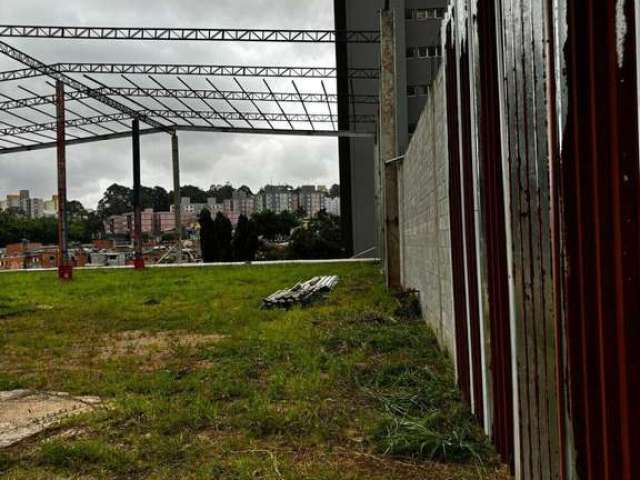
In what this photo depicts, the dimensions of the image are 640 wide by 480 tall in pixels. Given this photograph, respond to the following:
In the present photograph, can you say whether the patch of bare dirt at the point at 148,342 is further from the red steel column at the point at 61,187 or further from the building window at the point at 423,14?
the building window at the point at 423,14

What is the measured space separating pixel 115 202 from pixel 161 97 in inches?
3090

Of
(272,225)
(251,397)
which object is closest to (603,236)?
(251,397)

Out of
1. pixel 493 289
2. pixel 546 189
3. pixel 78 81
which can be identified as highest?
pixel 78 81

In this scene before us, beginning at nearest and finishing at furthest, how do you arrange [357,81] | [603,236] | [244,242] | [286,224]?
1. [603,236]
2. [357,81]
3. [244,242]
4. [286,224]

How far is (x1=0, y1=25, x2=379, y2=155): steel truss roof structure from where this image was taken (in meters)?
18.2

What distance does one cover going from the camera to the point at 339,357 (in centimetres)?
639

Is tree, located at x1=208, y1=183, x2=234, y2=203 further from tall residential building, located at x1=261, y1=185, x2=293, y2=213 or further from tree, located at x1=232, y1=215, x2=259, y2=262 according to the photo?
tree, located at x1=232, y1=215, x2=259, y2=262

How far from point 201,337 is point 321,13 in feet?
87.6

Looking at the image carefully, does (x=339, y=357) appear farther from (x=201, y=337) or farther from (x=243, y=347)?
(x=201, y=337)

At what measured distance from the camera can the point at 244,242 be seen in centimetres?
3741

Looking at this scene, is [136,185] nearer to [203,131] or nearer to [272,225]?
[203,131]

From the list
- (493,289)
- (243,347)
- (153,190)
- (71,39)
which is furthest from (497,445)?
(153,190)

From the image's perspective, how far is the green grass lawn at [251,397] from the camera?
365 centimetres

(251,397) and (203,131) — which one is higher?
(203,131)
